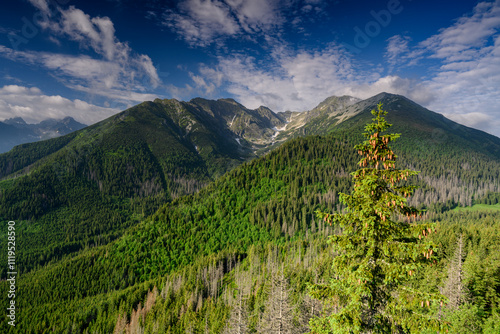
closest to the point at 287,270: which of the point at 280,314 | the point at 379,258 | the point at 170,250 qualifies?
the point at 280,314

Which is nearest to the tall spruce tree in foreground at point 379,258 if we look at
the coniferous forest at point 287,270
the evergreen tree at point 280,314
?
the coniferous forest at point 287,270

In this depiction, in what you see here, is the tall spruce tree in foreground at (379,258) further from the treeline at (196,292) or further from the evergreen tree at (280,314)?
the treeline at (196,292)

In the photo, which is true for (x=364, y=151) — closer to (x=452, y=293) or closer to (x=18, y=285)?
(x=452, y=293)

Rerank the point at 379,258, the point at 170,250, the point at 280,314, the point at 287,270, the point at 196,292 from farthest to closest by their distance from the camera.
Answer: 1. the point at 170,250
2. the point at 196,292
3. the point at 287,270
4. the point at 280,314
5. the point at 379,258

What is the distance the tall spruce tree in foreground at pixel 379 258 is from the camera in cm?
962

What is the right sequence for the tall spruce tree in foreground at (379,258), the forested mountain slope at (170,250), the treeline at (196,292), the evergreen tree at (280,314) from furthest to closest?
the forested mountain slope at (170,250), the treeline at (196,292), the evergreen tree at (280,314), the tall spruce tree in foreground at (379,258)

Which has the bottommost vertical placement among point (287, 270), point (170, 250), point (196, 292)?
point (170, 250)

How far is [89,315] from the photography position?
113688mm

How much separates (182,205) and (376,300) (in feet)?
649

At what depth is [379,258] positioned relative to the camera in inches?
419

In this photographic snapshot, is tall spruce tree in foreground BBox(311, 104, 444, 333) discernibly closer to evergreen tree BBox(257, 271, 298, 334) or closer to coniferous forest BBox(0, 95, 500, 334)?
coniferous forest BBox(0, 95, 500, 334)

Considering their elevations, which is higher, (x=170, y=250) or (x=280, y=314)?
(x=280, y=314)

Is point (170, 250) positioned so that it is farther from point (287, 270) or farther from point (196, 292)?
point (287, 270)

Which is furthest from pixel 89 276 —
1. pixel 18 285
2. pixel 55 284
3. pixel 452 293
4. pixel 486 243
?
pixel 486 243
